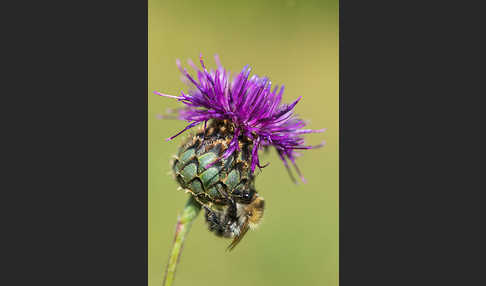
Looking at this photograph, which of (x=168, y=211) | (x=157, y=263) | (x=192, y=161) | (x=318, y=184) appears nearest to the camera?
(x=192, y=161)

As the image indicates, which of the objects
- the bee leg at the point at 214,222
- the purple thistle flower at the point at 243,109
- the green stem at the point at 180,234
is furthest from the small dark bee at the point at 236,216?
the purple thistle flower at the point at 243,109

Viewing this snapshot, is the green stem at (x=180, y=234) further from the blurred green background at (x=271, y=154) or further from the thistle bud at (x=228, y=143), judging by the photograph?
the blurred green background at (x=271, y=154)

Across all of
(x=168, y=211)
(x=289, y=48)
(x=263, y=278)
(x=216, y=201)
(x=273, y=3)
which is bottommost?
(x=263, y=278)

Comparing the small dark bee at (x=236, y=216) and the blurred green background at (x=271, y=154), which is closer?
the small dark bee at (x=236, y=216)

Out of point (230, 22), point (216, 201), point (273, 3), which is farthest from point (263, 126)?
point (273, 3)

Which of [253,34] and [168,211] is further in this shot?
[253,34]

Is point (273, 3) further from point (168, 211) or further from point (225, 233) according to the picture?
point (225, 233)

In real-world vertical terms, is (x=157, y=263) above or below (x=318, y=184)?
below
